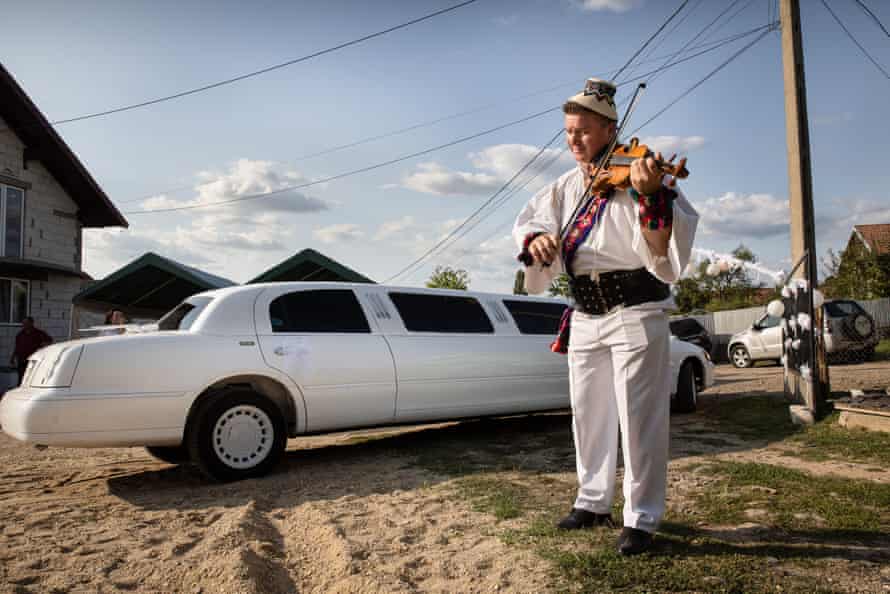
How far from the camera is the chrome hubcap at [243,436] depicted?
479 centimetres

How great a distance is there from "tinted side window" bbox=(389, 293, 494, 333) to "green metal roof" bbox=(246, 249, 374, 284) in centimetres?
806

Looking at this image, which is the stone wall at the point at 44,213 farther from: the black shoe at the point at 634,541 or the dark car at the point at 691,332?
the black shoe at the point at 634,541

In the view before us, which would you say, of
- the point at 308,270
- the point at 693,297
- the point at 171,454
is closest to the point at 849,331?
the point at 308,270

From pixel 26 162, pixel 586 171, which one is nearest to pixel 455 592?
pixel 586 171

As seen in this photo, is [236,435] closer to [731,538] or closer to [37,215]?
[731,538]

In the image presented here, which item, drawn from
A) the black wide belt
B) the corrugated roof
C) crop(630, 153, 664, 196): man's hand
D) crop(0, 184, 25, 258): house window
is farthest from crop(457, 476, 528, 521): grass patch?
the corrugated roof

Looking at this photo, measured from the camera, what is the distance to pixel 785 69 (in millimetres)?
8227

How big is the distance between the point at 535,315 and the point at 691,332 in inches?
518

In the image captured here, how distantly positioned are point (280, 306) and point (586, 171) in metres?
3.07

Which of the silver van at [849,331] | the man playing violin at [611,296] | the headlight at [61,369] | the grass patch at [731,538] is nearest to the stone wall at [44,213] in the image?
the headlight at [61,369]

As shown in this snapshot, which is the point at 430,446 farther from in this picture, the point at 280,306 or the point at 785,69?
the point at 785,69

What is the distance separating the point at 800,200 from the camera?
7.63 m

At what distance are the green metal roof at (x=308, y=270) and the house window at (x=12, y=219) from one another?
244 inches

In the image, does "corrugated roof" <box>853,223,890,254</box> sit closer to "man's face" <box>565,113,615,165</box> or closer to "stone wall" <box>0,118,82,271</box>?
"stone wall" <box>0,118,82,271</box>
